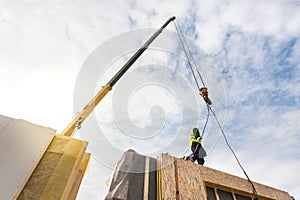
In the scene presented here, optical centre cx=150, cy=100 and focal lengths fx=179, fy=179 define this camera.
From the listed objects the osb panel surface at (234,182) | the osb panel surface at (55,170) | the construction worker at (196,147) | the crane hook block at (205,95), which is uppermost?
the crane hook block at (205,95)

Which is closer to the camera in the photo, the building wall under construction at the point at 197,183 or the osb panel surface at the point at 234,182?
the building wall under construction at the point at 197,183

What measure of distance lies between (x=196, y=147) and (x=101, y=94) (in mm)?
4021

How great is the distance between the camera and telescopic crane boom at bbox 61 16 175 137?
5.42 metres

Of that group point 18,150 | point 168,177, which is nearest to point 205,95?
point 168,177

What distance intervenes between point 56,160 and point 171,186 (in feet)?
7.70

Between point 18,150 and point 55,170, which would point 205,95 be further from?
point 18,150

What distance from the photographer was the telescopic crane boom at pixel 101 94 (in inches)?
213

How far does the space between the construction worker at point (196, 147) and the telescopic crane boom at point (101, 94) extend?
3.76 m

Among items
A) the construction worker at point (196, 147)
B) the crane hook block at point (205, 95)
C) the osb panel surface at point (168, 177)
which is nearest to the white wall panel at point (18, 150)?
the osb panel surface at point (168, 177)

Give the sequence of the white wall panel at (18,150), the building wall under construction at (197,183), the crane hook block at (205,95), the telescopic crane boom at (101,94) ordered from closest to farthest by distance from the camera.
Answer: the white wall panel at (18,150) → the building wall under construction at (197,183) → the telescopic crane boom at (101,94) → the crane hook block at (205,95)

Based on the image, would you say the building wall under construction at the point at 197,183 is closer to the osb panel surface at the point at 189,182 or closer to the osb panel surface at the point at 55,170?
the osb panel surface at the point at 189,182

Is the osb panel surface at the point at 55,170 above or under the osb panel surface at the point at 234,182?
under

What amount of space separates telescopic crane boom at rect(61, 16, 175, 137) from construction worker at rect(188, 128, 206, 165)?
12.3ft

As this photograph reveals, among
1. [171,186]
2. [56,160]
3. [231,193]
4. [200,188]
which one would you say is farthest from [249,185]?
[56,160]
